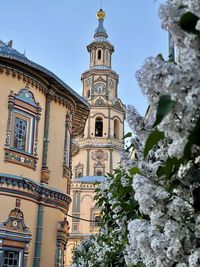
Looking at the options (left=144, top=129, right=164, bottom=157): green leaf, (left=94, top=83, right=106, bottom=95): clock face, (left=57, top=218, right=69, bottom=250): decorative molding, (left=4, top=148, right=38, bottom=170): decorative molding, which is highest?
(left=94, top=83, right=106, bottom=95): clock face

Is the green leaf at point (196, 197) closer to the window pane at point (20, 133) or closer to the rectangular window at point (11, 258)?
the rectangular window at point (11, 258)

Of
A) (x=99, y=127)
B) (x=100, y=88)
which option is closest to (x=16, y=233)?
(x=99, y=127)

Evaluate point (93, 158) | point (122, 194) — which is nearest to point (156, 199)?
point (122, 194)

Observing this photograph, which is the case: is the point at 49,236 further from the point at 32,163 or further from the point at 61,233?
the point at 32,163

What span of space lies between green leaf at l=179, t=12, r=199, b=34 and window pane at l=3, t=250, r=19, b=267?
41.2ft

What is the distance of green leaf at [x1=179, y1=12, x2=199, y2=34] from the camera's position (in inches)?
97.1

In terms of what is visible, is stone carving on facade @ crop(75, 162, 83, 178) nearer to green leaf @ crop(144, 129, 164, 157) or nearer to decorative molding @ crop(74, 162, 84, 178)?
decorative molding @ crop(74, 162, 84, 178)

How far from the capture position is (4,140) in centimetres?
1459

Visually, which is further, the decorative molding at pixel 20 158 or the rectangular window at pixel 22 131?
the rectangular window at pixel 22 131

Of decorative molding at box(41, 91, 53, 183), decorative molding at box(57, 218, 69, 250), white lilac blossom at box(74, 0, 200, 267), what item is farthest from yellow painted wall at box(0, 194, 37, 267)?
white lilac blossom at box(74, 0, 200, 267)

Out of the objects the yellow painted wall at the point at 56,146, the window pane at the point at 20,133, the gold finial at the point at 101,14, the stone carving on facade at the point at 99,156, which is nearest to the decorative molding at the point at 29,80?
the yellow painted wall at the point at 56,146

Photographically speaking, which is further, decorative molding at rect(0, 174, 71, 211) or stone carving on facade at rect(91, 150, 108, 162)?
stone carving on facade at rect(91, 150, 108, 162)

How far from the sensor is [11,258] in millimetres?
14219

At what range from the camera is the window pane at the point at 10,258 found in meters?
14.0
